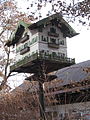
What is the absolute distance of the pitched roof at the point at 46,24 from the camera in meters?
7.62

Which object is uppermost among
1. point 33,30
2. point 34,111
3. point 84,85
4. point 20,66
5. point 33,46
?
point 33,30

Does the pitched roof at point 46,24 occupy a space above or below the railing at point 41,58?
above

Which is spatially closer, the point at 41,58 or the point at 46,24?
the point at 41,58

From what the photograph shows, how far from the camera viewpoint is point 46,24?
7789mm

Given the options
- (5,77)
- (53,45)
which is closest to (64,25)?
(53,45)

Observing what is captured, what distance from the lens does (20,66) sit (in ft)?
25.1

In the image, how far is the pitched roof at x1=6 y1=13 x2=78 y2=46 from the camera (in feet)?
25.0

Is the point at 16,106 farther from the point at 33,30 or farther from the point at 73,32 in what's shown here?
the point at 73,32

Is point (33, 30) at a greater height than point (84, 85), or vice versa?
point (33, 30)

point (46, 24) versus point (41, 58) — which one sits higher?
point (46, 24)

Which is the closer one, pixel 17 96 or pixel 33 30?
pixel 33 30

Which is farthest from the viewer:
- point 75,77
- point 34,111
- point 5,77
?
point 5,77

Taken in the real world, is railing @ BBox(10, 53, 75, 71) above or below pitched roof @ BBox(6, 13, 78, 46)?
below

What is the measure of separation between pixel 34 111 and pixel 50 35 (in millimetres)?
2273
